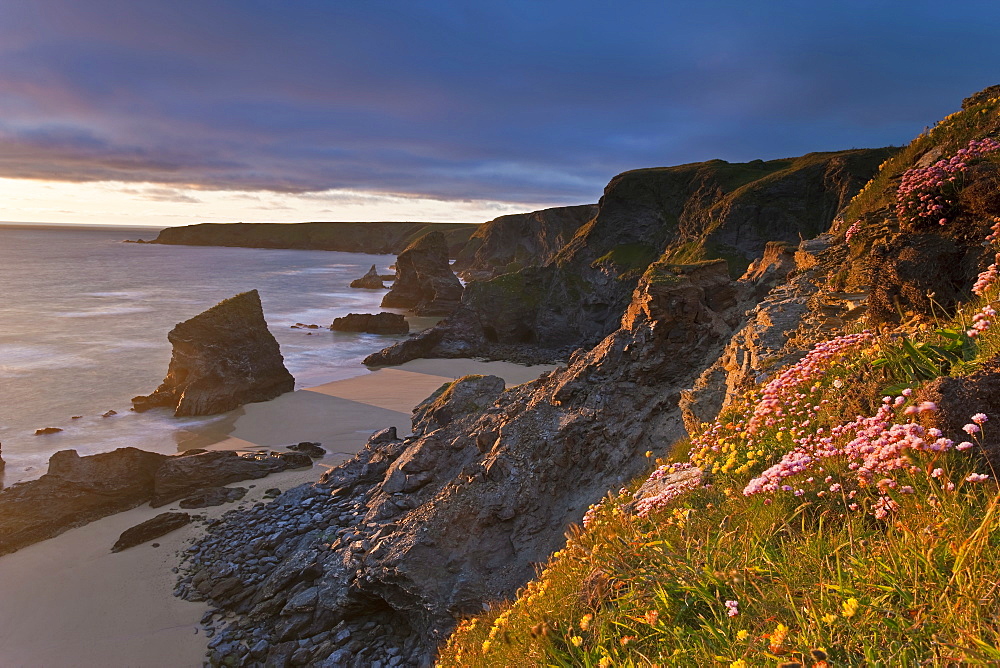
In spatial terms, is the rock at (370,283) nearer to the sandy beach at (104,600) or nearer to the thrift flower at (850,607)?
the sandy beach at (104,600)

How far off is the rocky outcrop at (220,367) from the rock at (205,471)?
432 inches

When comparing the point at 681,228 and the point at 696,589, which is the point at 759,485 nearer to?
the point at 696,589

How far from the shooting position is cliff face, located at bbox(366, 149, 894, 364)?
4916cm

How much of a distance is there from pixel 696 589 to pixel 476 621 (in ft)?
10.5

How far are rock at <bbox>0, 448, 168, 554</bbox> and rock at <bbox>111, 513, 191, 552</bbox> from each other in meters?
2.51

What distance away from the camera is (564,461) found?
1142 centimetres

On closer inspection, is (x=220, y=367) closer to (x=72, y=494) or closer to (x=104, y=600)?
(x=72, y=494)

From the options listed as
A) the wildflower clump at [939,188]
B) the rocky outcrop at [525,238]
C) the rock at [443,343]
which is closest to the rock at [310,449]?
the rock at [443,343]

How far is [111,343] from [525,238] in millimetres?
87112

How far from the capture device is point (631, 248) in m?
61.0

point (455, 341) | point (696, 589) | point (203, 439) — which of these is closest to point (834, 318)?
point (696, 589)

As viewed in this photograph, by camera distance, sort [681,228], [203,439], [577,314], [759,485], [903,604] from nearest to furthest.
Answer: [903,604], [759,485], [203,439], [577,314], [681,228]

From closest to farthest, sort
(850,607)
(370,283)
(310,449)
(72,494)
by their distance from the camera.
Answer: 1. (850,607)
2. (72,494)
3. (310,449)
4. (370,283)

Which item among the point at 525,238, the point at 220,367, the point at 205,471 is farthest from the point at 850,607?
the point at 525,238
